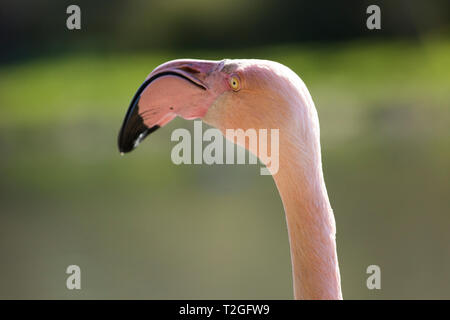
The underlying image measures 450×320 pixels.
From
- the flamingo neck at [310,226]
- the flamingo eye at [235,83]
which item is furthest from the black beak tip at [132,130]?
the flamingo neck at [310,226]

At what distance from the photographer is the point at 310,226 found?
184 centimetres

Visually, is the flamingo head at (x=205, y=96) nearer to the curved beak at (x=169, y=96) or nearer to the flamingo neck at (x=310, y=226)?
the curved beak at (x=169, y=96)

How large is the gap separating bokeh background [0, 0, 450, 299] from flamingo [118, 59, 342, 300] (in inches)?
125

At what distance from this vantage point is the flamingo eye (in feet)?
6.10

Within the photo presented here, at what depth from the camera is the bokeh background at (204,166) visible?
5.64 metres

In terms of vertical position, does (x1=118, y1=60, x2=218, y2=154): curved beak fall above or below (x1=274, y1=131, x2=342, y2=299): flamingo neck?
above

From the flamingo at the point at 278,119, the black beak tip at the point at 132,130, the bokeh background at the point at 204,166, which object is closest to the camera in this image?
the flamingo at the point at 278,119

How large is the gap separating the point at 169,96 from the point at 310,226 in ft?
1.62

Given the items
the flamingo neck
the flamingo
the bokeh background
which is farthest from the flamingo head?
the bokeh background

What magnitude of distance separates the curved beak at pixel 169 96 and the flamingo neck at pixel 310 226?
272 millimetres

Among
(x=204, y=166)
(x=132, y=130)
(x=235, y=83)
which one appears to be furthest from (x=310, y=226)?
(x=204, y=166)

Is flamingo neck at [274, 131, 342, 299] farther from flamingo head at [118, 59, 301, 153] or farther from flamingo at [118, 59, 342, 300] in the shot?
flamingo head at [118, 59, 301, 153]

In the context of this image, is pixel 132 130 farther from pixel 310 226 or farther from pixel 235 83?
pixel 310 226

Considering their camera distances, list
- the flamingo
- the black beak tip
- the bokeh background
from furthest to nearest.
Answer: the bokeh background < the black beak tip < the flamingo
